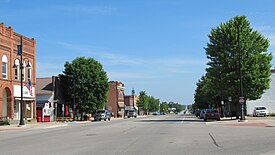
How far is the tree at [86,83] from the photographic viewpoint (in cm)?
6562

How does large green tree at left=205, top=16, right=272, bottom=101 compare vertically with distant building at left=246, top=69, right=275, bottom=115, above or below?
above

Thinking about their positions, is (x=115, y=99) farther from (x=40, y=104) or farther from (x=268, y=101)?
(x=268, y=101)

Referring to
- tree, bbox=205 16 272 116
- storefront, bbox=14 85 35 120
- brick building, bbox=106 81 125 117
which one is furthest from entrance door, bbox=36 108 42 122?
brick building, bbox=106 81 125 117

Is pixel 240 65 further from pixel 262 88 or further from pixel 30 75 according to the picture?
pixel 30 75

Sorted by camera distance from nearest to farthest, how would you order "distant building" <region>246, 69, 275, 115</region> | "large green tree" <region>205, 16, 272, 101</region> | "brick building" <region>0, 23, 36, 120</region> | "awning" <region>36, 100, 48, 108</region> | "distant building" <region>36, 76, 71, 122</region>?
"large green tree" <region>205, 16, 272, 101</region> < "brick building" <region>0, 23, 36, 120</region> < "distant building" <region>36, 76, 71, 122</region> < "awning" <region>36, 100, 48, 108</region> < "distant building" <region>246, 69, 275, 115</region>

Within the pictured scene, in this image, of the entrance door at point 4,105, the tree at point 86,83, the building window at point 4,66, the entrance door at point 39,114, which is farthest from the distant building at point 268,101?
the building window at point 4,66

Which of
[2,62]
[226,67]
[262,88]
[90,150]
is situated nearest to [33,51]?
[2,62]

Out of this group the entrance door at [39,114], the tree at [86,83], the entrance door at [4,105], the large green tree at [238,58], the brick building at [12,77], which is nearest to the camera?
the large green tree at [238,58]

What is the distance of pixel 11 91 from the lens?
4834 cm

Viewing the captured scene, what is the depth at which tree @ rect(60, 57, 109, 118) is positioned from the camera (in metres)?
65.6

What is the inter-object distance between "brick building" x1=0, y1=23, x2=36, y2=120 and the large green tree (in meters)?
22.7

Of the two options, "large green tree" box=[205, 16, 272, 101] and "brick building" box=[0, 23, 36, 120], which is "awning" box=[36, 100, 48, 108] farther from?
"large green tree" box=[205, 16, 272, 101]

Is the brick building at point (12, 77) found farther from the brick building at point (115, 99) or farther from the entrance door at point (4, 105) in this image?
the brick building at point (115, 99)

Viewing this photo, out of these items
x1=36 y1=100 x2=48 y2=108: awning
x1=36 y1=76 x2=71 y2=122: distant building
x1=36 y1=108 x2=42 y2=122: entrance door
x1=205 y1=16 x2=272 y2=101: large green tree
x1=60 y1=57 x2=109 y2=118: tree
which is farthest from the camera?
x1=60 y1=57 x2=109 y2=118: tree
